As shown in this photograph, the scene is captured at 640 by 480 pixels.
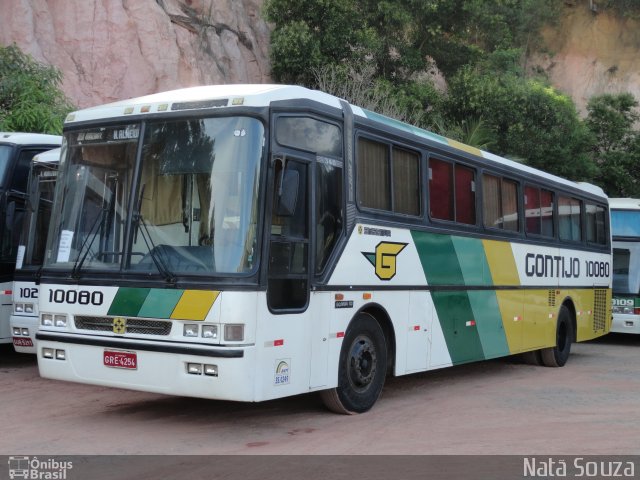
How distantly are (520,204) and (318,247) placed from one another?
5679 millimetres

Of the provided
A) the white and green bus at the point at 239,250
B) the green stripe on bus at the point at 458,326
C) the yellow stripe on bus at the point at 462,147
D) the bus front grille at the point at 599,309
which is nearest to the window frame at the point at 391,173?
the white and green bus at the point at 239,250

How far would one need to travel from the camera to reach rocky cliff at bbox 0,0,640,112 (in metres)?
24.3

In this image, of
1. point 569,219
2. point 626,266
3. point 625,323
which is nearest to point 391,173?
point 569,219

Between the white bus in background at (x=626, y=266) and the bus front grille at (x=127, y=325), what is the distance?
13819mm

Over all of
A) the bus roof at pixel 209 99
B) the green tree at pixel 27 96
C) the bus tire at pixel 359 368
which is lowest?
the bus tire at pixel 359 368

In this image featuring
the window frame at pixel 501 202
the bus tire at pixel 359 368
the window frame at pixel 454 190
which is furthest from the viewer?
the window frame at pixel 501 202

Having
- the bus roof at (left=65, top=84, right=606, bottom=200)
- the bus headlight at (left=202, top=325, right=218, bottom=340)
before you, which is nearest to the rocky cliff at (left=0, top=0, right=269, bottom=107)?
the bus roof at (left=65, top=84, right=606, bottom=200)

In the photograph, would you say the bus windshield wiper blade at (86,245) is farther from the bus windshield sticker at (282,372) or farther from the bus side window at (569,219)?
the bus side window at (569,219)

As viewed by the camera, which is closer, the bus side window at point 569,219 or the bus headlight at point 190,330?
the bus headlight at point 190,330

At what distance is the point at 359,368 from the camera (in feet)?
28.0

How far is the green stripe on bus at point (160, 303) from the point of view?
714 cm

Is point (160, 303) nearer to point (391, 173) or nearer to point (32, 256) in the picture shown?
point (391, 173)

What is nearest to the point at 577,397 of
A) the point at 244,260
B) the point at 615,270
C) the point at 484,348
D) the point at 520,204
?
the point at 484,348
